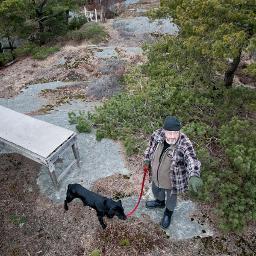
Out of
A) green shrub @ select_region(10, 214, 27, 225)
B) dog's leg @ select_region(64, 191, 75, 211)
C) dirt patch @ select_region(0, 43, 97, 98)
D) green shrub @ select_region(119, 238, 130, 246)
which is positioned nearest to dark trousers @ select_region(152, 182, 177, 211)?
green shrub @ select_region(119, 238, 130, 246)

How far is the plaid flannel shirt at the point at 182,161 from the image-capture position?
425 cm

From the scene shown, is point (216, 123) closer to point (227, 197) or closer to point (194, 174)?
point (227, 197)

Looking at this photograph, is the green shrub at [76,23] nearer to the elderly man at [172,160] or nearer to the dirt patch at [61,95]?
the dirt patch at [61,95]

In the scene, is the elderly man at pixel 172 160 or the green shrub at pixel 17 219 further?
the green shrub at pixel 17 219

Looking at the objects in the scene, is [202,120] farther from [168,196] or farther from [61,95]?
[61,95]

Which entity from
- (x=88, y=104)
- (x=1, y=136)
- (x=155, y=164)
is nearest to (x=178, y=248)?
(x=155, y=164)

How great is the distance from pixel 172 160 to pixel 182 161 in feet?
0.49

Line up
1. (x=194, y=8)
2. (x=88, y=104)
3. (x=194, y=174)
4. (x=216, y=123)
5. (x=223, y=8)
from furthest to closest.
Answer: (x=88, y=104)
(x=216, y=123)
(x=194, y=8)
(x=223, y=8)
(x=194, y=174)

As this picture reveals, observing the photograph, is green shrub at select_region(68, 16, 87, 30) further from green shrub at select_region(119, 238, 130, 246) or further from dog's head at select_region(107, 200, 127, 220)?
green shrub at select_region(119, 238, 130, 246)

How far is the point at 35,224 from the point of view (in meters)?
5.75

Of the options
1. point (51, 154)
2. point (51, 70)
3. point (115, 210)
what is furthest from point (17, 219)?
point (51, 70)

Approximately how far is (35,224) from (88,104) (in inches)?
193

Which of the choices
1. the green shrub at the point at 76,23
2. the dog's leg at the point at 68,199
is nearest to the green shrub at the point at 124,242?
the dog's leg at the point at 68,199

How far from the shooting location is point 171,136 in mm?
4199
